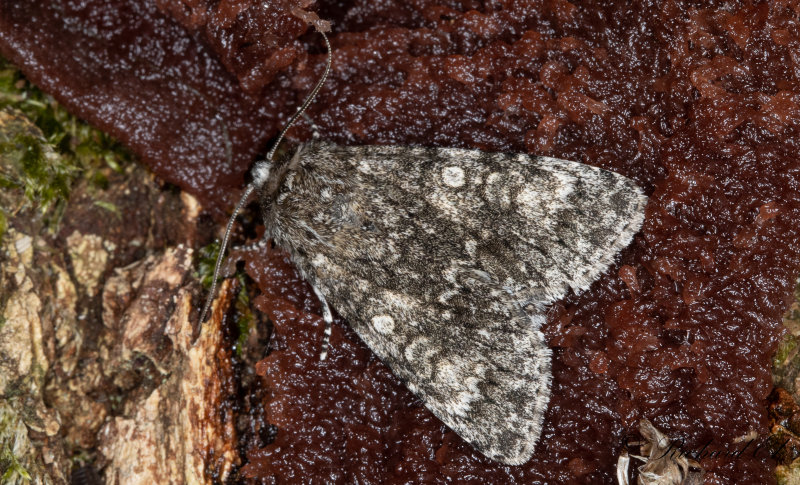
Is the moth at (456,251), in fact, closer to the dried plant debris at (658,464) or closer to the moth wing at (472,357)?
the moth wing at (472,357)

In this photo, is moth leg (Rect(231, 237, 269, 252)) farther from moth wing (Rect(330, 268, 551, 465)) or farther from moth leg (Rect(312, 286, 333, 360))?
moth wing (Rect(330, 268, 551, 465))

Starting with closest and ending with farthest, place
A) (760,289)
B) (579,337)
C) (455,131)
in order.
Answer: (760,289) < (579,337) < (455,131)

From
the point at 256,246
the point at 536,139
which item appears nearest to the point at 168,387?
the point at 256,246

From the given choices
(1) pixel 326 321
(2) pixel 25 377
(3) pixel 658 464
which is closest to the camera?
(3) pixel 658 464

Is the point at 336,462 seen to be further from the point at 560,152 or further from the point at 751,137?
the point at 751,137

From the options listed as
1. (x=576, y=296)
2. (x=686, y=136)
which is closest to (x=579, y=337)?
(x=576, y=296)

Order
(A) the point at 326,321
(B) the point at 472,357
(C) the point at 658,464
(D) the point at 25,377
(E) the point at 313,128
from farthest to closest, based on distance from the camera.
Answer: (E) the point at 313,128, (A) the point at 326,321, (D) the point at 25,377, (B) the point at 472,357, (C) the point at 658,464

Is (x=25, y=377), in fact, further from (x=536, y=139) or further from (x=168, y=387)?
(x=536, y=139)
